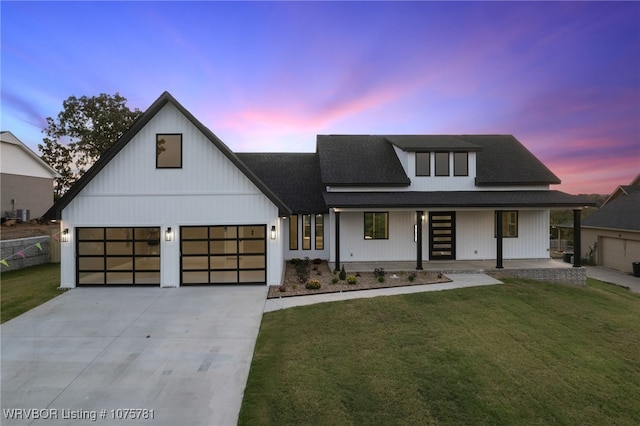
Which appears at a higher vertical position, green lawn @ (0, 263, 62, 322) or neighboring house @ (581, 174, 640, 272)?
neighboring house @ (581, 174, 640, 272)

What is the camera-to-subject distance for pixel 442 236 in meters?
16.1

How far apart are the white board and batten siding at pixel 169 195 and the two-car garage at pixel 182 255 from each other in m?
0.28

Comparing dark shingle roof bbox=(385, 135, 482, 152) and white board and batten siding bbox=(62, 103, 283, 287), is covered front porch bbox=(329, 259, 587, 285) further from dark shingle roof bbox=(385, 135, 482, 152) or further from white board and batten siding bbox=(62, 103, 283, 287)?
dark shingle roof bbox=(385, 135, 482, 152)

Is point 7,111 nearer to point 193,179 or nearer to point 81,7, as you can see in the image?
point 81,7

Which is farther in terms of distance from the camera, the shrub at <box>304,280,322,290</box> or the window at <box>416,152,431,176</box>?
the window at <box>416,152,431,176</box>

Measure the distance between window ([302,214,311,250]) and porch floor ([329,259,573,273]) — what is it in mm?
1810

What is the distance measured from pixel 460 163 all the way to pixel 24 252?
22737mm

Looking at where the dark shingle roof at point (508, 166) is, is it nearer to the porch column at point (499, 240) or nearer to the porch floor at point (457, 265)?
the porch column at point (499, 240)

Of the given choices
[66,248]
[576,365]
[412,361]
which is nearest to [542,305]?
[576,365]

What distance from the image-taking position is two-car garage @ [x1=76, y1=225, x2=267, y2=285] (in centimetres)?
1201

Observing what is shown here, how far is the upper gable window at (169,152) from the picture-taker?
11844 mm

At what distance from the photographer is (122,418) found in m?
4.65

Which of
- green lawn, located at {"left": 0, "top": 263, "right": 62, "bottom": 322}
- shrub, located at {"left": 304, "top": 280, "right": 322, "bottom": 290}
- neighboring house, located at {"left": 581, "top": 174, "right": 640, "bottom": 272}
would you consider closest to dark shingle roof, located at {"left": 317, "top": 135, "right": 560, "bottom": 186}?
shrub, located at {"left": 304, "top": 280, "right": 322, "bottom": 290}

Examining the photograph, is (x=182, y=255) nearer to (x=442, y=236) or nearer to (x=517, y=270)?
(x=442, y=236)
